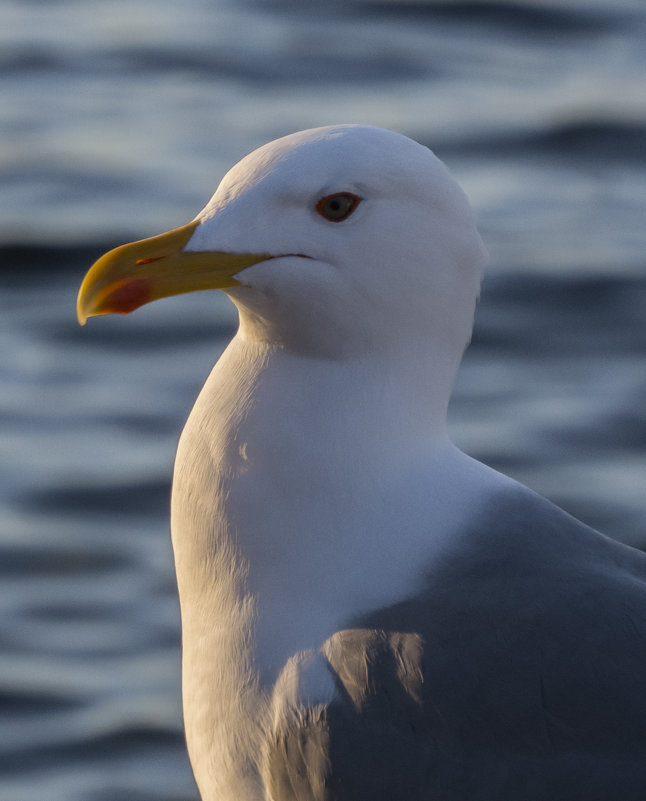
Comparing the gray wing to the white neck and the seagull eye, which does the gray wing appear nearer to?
the white neck

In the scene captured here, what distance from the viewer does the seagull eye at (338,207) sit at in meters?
2.63

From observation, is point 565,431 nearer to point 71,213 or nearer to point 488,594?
point 71,213

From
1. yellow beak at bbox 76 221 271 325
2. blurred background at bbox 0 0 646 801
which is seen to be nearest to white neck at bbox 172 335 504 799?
yellow beak at bbox 76 221 271 325

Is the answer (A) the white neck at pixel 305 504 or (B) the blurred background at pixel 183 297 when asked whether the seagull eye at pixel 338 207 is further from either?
(B) the blurred background at pixel 183 297

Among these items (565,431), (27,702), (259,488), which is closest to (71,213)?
(565,431)

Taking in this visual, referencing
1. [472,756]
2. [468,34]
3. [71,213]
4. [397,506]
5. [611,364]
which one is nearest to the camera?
[472,756]

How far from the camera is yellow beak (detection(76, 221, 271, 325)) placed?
8.56ft

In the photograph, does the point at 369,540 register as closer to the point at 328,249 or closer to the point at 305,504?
the point at 305,504

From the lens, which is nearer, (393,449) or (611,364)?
(393,449)

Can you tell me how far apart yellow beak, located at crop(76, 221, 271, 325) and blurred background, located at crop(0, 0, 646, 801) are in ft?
6.57

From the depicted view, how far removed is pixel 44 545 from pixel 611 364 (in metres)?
2.13

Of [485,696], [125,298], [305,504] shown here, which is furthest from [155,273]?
[485,696]

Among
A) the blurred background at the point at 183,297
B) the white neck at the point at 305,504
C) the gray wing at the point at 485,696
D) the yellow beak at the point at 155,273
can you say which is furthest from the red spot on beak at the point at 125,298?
the blurred background at the point at 183,297

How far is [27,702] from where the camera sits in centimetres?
462
